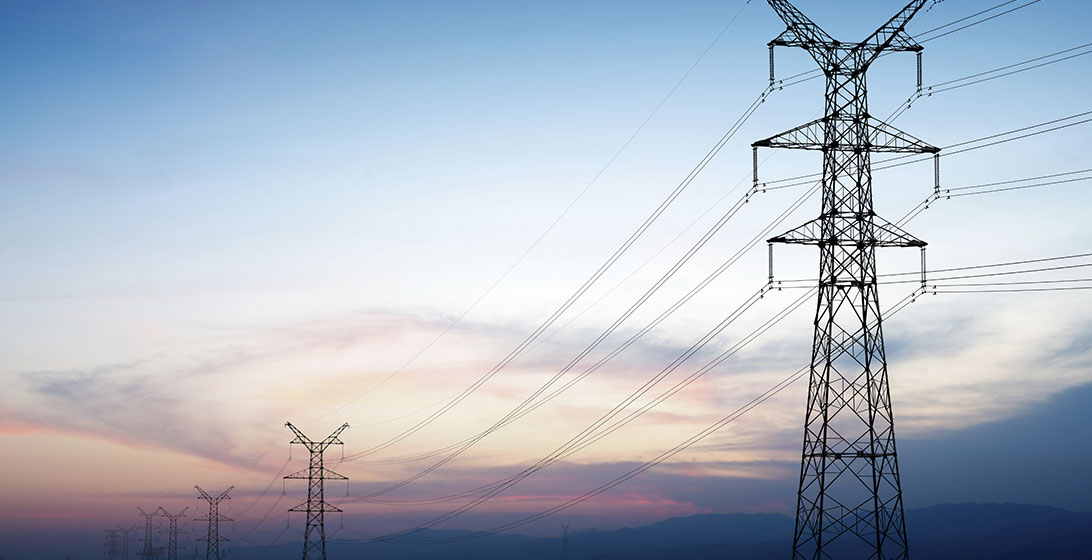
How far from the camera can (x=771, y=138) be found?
44.8 meters

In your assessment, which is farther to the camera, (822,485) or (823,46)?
(823,46)

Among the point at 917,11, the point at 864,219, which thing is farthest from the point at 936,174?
the point at 917,11

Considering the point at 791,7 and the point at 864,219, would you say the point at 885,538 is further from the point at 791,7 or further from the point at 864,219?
the point at 791,7

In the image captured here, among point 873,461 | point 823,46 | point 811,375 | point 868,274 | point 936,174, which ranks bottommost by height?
point 873,461

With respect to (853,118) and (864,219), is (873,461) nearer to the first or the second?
(864,219)

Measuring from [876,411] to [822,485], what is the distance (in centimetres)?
412

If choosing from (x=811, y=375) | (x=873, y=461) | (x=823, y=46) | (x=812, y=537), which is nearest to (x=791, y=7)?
(x=823, y=46)

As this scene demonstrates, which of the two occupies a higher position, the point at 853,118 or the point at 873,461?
the point at 853,118

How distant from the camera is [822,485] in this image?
42969 mm

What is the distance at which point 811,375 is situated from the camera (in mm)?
44219

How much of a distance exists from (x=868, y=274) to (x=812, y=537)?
1154 centimetres

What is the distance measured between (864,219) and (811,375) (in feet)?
23.7

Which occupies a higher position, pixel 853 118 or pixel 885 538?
pixel 853 118

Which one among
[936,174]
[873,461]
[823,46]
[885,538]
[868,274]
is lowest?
[885,538]
